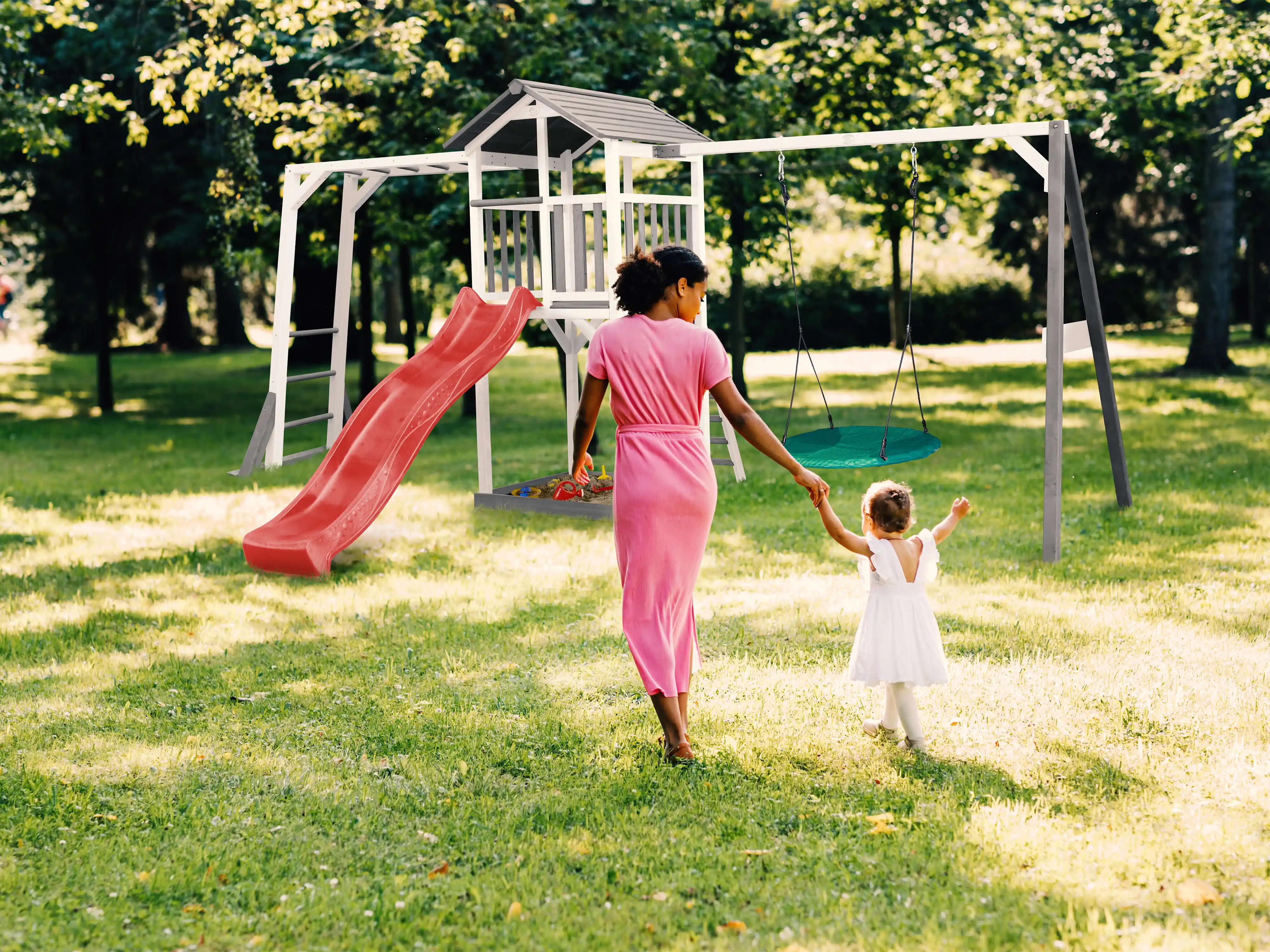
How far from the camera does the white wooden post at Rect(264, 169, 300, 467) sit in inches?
419

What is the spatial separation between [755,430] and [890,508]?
63 cm

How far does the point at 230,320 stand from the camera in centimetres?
3366

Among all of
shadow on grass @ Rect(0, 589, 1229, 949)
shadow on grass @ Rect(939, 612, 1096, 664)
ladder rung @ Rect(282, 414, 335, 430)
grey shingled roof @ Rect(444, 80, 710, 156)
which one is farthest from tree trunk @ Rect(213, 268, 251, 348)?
shadow on grass @ Rect(939, 612, 1096, 664)

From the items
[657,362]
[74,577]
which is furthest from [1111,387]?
[74,577]

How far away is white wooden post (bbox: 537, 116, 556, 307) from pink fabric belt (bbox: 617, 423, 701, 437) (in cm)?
489

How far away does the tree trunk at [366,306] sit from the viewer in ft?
53.3

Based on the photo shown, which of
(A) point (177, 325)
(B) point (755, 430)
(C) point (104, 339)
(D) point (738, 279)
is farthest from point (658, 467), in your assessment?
(A) point (177, 325)

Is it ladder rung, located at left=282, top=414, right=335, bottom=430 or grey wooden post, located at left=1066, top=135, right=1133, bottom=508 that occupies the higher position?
grey wooden post, located at left=1066, top=135, right=1133, bottom=508

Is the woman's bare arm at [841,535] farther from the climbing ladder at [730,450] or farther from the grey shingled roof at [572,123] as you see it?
the climbing ladder at [730,450]

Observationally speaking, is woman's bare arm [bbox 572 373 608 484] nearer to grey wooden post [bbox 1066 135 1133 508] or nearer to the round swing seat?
the round swing seat

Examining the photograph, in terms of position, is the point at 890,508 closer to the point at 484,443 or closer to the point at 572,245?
the point at 572,245

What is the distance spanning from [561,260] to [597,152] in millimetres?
4268

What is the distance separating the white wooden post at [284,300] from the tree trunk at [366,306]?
4583 mm

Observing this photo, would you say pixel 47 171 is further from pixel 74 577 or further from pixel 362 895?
pixel 362 895
